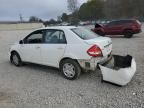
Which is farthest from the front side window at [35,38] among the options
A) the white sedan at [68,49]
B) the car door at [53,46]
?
the car door at [53,46]

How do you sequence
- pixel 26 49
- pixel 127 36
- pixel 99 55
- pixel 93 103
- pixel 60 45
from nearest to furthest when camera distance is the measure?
pixel 93 103 → pixel 99 55 → pixel 60 45 → pixel 26 49 → pixel 127 36

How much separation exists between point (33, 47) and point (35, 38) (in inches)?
13.8

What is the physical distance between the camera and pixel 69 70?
5.38m

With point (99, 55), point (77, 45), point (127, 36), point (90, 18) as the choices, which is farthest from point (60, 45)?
point (90, 18)

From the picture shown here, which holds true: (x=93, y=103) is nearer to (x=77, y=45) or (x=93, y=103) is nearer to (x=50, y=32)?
(x=77, y=45)

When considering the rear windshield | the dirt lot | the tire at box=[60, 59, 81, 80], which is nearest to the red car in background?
the dirt lot

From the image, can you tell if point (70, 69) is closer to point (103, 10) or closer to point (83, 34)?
point (83, 34)

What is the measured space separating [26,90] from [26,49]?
2.11 meters

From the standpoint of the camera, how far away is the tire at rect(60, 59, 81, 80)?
519 cm

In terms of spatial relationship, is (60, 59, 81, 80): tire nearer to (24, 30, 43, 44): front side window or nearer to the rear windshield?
the rear windshield

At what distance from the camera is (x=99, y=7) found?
239 ft

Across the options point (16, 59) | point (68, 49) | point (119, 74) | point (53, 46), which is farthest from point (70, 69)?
point (16, 59)

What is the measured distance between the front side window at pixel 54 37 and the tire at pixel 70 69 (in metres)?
0.62

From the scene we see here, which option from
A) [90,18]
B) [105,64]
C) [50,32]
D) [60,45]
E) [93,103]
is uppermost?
[90,18]
